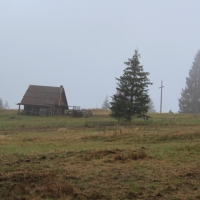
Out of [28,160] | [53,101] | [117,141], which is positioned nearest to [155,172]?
[28,160]

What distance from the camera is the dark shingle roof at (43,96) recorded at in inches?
2277

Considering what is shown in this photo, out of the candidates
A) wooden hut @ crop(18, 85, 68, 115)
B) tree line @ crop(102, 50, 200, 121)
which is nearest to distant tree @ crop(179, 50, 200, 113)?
wooden hut @ crop(18, 85, 68, 115)

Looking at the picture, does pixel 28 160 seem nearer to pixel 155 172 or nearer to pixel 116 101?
pixel 155 172

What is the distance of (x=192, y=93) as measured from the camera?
210 feet

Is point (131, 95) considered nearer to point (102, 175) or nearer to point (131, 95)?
point (131, 95)

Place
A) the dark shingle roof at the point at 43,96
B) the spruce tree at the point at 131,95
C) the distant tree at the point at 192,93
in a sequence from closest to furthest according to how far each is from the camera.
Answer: the spruce tree at the point at 131,95 < the dark shingle roof at the point at 43,96 < the distant tree at the point at 192,93

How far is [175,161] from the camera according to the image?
34.8 feet

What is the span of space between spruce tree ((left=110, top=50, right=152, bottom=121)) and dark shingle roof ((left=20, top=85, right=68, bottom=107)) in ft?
84.9

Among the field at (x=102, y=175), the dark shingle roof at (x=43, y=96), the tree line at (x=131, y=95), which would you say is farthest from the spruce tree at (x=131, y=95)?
the dark shingle roof at (x=43, y=96)

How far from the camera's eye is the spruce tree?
34.1 meters

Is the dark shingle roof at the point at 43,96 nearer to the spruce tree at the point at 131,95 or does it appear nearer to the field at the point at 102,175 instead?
the spruce tree at the point at 131,95

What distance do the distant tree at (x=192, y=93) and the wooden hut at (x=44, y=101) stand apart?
26042 mm

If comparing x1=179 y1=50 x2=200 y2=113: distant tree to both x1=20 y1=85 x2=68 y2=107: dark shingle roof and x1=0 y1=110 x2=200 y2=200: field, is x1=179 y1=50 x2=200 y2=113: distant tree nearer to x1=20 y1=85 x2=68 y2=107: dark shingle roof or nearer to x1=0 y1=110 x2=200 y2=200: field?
x1=20 y1=85 x2=68 y2=107: dark shingle roof

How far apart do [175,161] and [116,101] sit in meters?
23.7
